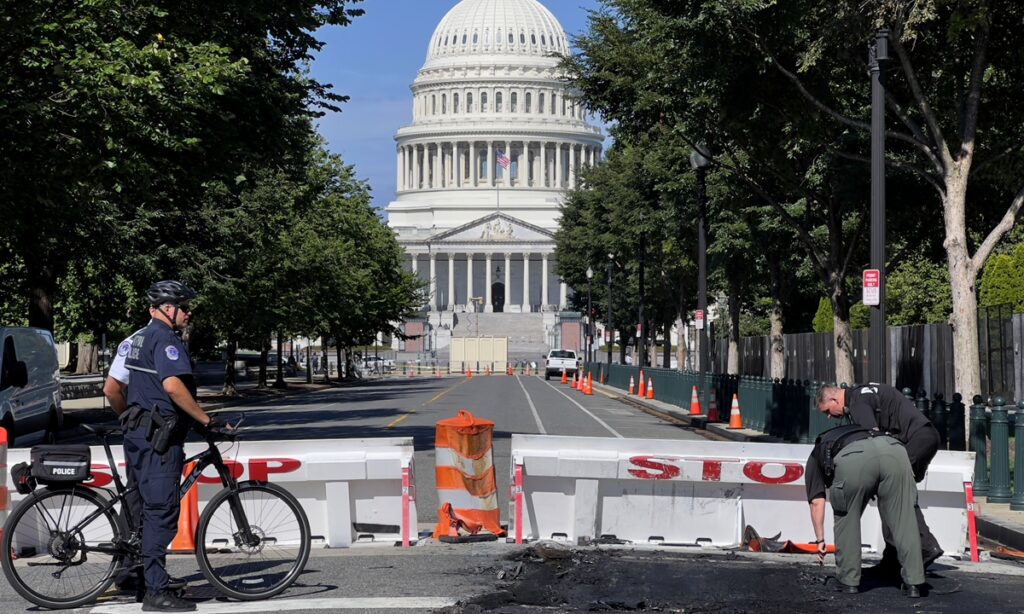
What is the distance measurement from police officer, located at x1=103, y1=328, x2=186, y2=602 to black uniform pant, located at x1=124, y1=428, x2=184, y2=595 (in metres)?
0.16

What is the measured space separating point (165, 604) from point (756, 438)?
19.8 metres

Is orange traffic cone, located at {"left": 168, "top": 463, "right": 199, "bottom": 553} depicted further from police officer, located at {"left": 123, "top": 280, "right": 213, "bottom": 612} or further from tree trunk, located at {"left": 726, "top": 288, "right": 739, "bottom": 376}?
tree trunk, located at {"left": 726, "top": 288, "right": 739, "bottom": 376}

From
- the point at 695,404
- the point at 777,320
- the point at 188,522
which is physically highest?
the point at 777,320

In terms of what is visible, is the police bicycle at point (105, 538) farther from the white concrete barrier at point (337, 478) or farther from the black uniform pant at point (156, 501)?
the white concrete barrier at point (337, 478)

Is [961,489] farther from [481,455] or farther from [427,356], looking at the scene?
[427,356]

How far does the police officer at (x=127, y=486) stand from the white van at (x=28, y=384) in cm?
1280

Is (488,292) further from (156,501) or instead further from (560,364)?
(156,501)

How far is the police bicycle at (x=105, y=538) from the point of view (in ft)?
31.1

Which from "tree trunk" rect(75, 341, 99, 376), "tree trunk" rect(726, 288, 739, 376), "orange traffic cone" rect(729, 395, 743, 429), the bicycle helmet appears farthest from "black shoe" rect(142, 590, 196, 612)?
"tree trunk" rect(75, 341, 99, 376)

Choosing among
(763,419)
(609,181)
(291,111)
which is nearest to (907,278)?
(609,181)

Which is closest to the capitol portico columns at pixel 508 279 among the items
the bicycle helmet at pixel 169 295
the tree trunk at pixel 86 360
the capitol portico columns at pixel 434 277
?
the capitol portico columns at pixel 434 277

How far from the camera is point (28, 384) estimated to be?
2422 centimetres

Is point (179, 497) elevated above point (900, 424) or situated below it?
below

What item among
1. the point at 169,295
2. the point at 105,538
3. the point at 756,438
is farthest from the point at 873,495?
the point at 756,438
